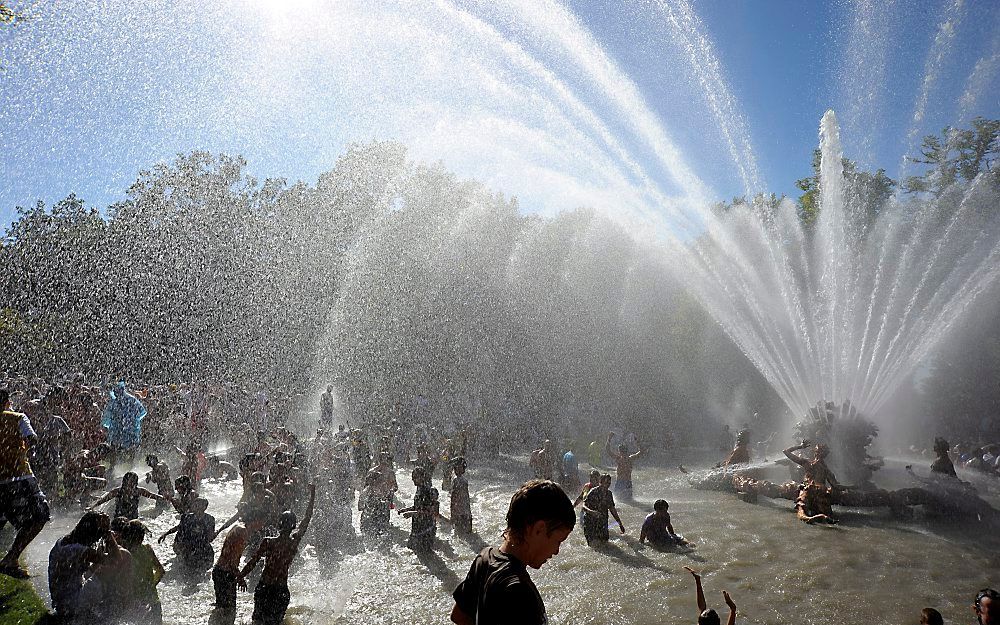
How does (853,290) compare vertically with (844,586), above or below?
above

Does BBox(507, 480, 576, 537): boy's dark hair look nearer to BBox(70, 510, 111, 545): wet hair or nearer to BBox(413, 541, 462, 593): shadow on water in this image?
BBox(70, 510, 111, 545): wet hair

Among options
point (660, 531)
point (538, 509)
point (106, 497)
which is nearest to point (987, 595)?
point (538, 509)

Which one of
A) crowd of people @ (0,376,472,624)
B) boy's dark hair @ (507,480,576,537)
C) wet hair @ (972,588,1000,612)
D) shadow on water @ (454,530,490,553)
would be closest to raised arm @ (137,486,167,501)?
crowd of people @ (0,376,472,624)

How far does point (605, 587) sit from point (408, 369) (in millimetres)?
34380

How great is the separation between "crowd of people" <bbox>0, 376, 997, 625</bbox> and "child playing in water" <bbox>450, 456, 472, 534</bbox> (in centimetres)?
3

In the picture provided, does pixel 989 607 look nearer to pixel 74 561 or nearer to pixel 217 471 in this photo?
pixel 74 561

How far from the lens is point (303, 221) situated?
49562 mm

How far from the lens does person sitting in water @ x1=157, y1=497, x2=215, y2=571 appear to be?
883 cm

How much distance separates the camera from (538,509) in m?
2.47

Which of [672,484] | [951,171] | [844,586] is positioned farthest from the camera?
[951,171]

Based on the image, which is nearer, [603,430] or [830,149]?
[830,149]

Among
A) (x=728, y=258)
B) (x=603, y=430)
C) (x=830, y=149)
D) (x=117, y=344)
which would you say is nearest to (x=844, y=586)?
(x=830, y=149)

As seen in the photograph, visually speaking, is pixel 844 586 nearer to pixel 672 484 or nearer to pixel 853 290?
pixel 672 484

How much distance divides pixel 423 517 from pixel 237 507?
3453 millimetres
